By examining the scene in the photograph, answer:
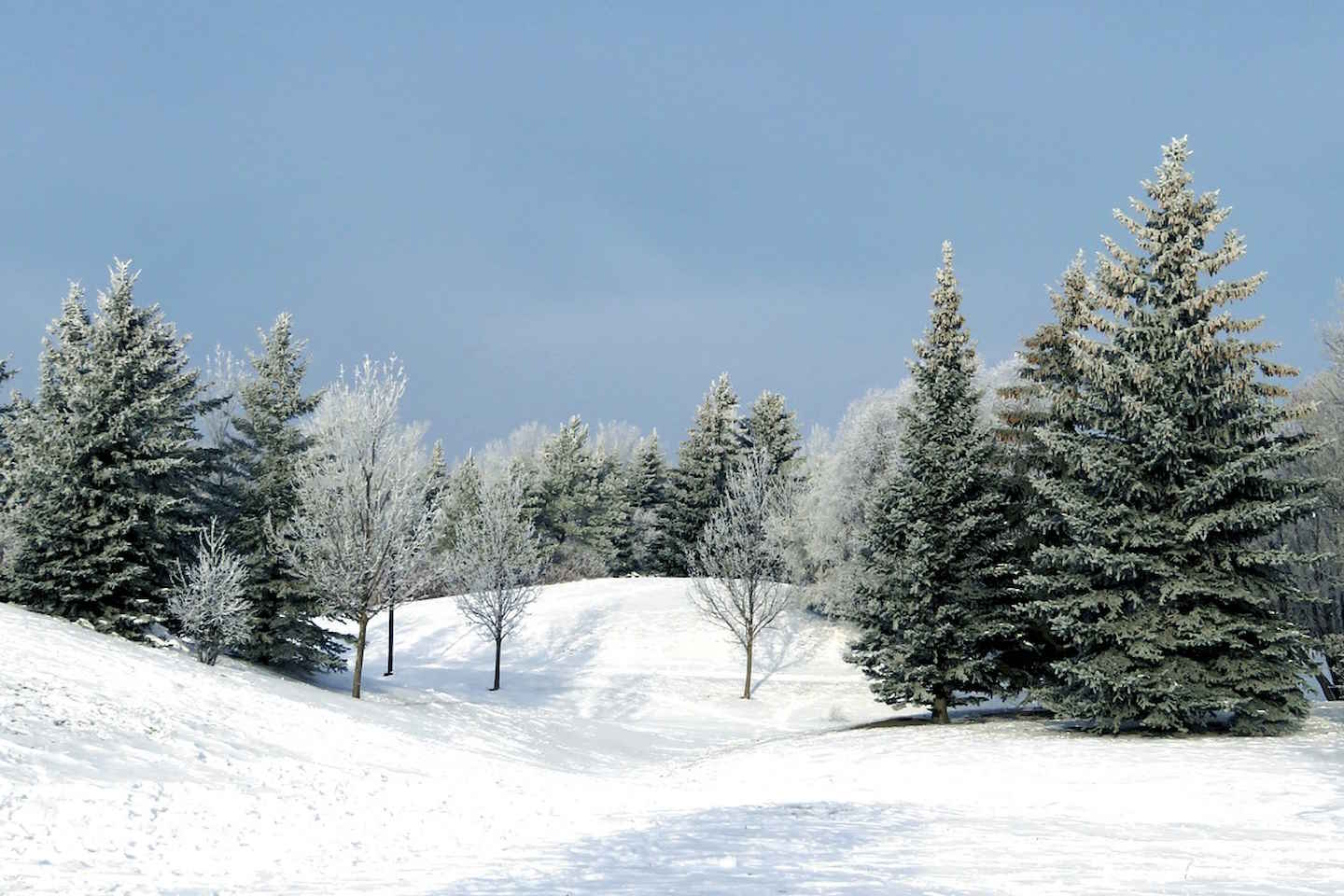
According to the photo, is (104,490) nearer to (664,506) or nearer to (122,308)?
(122,308)

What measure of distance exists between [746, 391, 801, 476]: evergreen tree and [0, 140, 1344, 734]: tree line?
1233 inches

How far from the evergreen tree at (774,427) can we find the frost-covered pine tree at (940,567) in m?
41.0

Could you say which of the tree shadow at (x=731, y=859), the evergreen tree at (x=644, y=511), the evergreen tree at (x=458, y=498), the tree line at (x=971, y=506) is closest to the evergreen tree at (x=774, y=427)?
the evergreen tree at (x=644, y=511)

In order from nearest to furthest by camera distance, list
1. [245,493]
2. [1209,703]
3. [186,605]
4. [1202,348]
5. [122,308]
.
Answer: [1209,703] → [1202,348] → [186,605] → [122,308] → [245,493]

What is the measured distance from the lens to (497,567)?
3781 centimetres

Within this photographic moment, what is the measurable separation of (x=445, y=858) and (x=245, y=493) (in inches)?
866

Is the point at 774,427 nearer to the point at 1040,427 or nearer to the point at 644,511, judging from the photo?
the point at 644,511

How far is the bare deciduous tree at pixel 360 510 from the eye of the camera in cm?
2505

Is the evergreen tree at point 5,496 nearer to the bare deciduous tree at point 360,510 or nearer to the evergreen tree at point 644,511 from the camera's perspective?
the bare deciduous tree at point 360,510

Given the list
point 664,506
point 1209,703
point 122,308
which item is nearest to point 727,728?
point 1209,703

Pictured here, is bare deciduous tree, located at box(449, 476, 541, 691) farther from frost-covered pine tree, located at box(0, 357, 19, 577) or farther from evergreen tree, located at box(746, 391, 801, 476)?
evergreen tree, located at box(746, 391, 801, 476)

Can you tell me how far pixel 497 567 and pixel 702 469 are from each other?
29.4 m

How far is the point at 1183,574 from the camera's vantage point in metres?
19.6

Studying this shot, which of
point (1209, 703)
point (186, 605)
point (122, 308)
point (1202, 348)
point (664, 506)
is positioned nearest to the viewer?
point (1209, 703)
